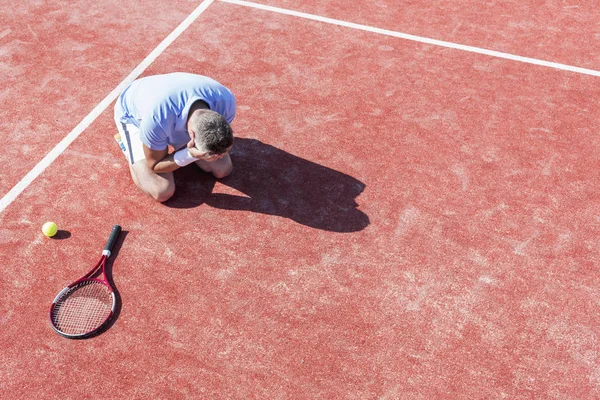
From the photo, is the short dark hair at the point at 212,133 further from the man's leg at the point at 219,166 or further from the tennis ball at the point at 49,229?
the tennis ball at the point at 49,229

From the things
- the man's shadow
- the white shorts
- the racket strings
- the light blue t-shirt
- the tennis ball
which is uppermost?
the light blue t-shirt

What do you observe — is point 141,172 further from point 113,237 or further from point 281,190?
point 281,190

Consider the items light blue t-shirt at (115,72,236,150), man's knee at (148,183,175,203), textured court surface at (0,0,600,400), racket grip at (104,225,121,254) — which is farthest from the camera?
man's knee at (148,183,175,203)

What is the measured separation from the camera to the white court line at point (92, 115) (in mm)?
6570

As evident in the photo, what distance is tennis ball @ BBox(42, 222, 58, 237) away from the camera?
6016mm

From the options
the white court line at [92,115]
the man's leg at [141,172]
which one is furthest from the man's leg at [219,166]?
the white court line at [92,115]

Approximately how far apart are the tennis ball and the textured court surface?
0.09 m

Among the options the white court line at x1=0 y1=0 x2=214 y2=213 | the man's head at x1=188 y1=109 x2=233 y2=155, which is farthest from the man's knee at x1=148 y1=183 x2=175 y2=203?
the white court line at x1=0 y1=0 x2=214 y2=213

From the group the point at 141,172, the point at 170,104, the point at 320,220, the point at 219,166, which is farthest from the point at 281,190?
the point at 170,104

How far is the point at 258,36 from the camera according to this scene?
9102 mm

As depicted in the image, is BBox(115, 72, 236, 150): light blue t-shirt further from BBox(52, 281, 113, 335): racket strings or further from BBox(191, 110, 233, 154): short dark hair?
BBox(52, 281, 113, 335): racket strings

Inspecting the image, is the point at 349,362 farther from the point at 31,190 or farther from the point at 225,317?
the point at 31,190

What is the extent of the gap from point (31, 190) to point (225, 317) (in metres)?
2.84

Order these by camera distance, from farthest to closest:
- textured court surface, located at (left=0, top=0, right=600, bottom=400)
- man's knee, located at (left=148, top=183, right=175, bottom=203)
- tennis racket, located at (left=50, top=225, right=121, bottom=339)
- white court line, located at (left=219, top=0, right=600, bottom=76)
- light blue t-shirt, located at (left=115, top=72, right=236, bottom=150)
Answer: white court line, located at (left=219, top=0, right=600, bottom=76), man's knee, located at (left=148, top=183, right=175, bottom=203), light blue t-shirt, located at (left=115, top=72, right=236, bottom=150), tennis racket, located at (left=50, top=225, right=121, bottom=339), textured court surface, located at (left=0, top=0, right=600, bottom=400)
